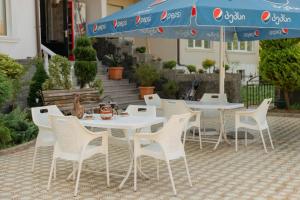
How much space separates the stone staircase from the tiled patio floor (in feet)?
18.8

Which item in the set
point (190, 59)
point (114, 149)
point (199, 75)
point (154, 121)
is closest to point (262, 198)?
point (154, 121)

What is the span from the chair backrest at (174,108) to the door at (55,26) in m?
8.31

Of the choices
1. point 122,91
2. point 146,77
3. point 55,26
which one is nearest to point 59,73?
point 122,91

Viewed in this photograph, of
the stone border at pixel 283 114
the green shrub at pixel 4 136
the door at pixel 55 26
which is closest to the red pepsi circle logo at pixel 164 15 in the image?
the green shrub at pixel 4 136

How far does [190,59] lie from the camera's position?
20.4 metres

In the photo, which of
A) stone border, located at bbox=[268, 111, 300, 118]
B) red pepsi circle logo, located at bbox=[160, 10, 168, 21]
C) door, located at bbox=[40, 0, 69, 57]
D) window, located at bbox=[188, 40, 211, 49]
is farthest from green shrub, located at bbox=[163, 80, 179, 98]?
red pepsi circle logo, located at bbox=[160, 10, 168, 21]

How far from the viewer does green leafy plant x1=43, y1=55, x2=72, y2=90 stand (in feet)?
35.5

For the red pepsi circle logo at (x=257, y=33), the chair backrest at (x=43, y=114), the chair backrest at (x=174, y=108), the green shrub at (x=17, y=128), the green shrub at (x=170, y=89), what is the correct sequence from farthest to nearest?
the green shrub at (x=170, y=89)
the red pepsi circle logo at (x=257, y=33)
the green shrub at (x=17, y=128)
the chair backrest at (x=174, y=108)
the chair backrest at (x=43, y=114)

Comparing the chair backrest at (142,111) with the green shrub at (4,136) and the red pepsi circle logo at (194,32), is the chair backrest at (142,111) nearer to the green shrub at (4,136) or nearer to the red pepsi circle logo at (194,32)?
the green shrub at (4,136)

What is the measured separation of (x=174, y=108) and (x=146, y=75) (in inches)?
290

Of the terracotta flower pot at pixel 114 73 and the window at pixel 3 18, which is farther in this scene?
the terracotta flower pot at pixel 114 73

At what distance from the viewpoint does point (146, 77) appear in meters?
14.9

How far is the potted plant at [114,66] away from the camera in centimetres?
1525

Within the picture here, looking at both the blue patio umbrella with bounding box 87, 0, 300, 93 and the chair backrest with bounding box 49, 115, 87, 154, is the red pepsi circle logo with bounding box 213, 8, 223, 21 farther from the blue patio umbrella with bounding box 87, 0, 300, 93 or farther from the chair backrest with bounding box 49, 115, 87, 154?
the chair backrest with bounding box 49, 115, 87, 154
